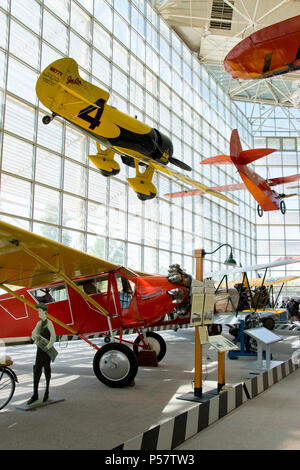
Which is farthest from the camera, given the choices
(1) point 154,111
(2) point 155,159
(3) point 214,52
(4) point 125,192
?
(3) point 214,52

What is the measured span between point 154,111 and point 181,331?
511 inches

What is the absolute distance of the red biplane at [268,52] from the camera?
1247 cm

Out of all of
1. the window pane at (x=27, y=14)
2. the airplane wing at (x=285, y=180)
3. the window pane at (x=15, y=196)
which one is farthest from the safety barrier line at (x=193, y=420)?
the window pane at (x=27, y=14)

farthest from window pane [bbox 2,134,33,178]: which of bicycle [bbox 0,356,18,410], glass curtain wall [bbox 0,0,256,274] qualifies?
bicycle [bbox 0,356,18,410]

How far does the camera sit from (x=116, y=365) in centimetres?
697

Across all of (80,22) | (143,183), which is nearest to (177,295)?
(143,183)

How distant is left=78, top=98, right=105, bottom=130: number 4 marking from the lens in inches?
490

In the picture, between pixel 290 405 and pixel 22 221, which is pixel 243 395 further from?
pixel 22 221

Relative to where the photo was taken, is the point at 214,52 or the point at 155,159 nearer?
the point at 155,159

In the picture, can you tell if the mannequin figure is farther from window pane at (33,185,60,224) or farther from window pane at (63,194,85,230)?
window pane at (63,194,85,230)

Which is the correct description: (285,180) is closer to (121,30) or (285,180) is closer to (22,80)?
(121,30)

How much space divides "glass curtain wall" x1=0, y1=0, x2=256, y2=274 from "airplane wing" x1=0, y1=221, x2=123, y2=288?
7102mm

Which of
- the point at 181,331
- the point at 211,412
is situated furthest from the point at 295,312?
the point at 211,412

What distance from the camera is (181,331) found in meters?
Answer: 19.6
